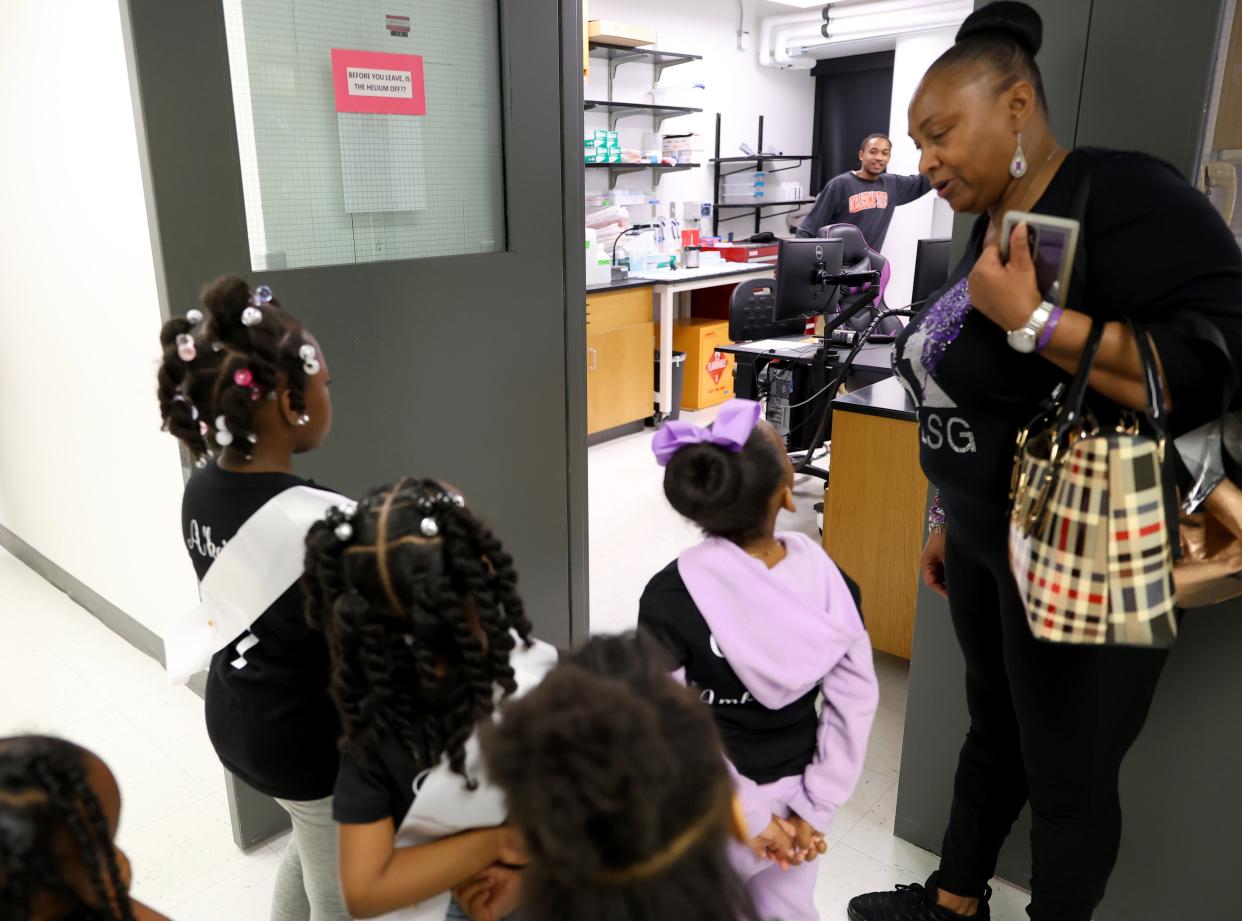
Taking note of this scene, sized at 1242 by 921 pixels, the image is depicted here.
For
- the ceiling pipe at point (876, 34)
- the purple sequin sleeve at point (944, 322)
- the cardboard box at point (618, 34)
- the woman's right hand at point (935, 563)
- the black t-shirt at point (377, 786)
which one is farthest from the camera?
the ceiling pipe at point (876, 34)

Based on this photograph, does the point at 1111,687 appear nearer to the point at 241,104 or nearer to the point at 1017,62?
the point at 1017,62

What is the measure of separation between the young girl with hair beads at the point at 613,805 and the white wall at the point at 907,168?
6214 mm

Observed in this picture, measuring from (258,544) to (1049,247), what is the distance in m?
1.03

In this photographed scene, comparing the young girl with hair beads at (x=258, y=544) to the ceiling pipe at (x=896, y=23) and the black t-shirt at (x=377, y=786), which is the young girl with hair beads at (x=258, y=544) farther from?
the ceiling pipe at (x=896, y=23)

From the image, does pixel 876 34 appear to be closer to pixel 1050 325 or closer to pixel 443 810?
pixel 1050 325

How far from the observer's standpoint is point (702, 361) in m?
5.62

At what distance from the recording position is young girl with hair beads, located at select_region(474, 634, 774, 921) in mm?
579

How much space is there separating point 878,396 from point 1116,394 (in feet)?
5.40

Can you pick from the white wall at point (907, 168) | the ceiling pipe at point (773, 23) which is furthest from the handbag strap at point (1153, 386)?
the ceiling pipe at point (773, 23)

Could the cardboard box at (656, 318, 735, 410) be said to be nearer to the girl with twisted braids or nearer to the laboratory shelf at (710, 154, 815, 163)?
the laboratory shelf at (710, 154, 815, 163)

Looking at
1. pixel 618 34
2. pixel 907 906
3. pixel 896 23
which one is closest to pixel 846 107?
pixel 896 23

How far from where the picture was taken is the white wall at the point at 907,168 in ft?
21.2

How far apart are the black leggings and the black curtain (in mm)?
7103

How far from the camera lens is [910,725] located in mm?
1824
